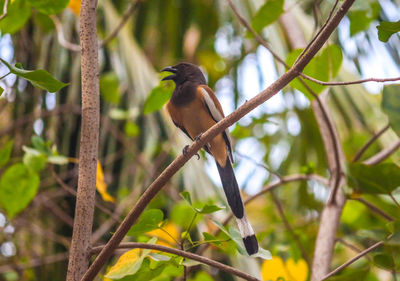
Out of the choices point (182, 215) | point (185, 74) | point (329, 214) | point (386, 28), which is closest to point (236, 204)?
point (182, 215)

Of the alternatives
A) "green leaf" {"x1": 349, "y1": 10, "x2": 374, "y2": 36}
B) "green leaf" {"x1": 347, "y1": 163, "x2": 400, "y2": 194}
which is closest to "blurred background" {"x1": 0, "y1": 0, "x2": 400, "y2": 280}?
"green leaf" {"x1": 349, "y1": 10, "x2": 374, "y2": 36}

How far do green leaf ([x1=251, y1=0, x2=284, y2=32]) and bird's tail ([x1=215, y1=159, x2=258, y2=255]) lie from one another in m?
0.73

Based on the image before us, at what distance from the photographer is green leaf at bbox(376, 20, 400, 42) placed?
107 cm

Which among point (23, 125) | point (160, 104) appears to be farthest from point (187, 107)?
point (23, 125)

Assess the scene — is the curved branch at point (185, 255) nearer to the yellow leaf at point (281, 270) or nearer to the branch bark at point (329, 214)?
the branch bark at point (329, 214)

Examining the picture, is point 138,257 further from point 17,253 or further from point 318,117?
point 17,253

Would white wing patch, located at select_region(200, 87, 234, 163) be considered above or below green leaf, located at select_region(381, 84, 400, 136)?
above

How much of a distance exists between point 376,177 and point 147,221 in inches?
24.4

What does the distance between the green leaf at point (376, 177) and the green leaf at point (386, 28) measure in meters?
0.33

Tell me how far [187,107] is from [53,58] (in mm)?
1008

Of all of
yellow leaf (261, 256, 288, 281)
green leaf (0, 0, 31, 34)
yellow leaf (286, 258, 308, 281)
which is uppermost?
green leaf (0, 0, 31, 34)

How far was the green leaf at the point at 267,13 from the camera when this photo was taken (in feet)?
5.42

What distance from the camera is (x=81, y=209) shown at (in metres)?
1.11

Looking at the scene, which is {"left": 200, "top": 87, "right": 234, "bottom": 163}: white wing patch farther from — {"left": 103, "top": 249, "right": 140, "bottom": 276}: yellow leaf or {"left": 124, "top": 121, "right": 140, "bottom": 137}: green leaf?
{"left": 103, "top": 249, "right": 140, "bottom": 276}: yellow leaf
